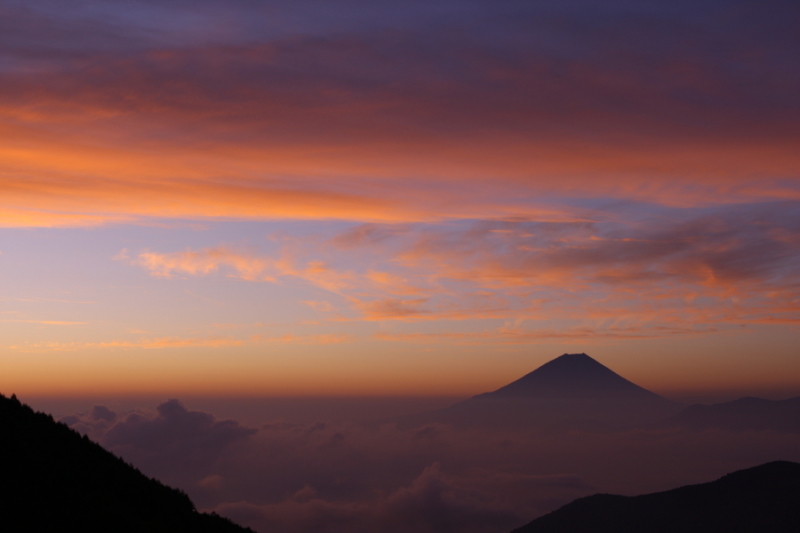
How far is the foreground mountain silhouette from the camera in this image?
2336cm

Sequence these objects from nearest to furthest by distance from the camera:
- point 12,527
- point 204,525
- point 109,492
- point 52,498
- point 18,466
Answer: point 12,527 → point 52,498 → point 18,466 → point 109,492 → point 204,525

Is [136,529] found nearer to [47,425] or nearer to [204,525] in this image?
[204,525]

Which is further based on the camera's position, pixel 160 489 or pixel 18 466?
pixel 160 489

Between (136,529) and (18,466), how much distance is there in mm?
6660

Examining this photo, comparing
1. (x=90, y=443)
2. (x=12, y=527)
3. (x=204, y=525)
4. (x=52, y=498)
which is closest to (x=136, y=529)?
(x=52, y=498)

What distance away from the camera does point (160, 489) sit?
3509 centimetres

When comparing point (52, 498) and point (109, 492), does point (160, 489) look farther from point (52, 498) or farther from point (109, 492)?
point (52, 498)

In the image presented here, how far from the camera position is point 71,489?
26.9m

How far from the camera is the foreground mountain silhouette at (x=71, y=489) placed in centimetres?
2336

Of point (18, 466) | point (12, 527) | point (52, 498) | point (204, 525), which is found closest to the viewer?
point (12, 527)

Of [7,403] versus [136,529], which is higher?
[7,403]

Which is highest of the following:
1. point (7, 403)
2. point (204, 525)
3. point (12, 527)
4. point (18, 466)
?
point (7, 403)

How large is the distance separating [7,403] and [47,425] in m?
2.97

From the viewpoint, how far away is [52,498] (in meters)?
24.8
